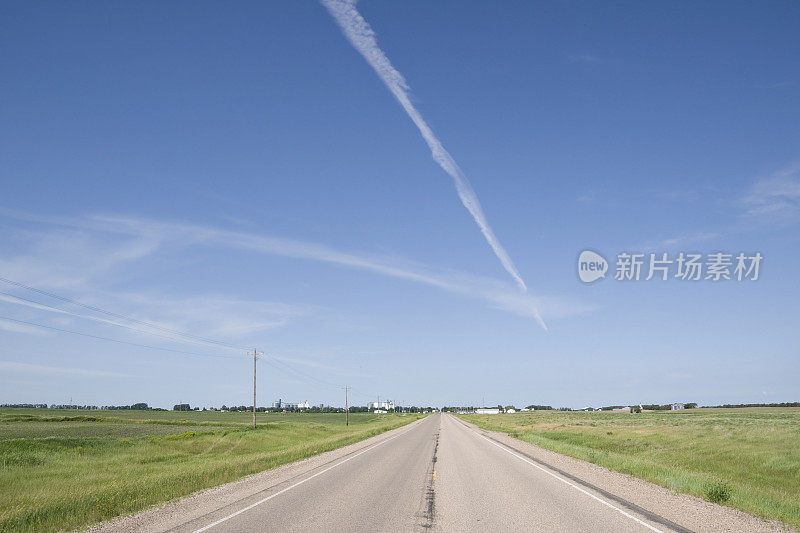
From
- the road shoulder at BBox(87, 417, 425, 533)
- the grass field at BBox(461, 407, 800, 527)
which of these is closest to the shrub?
the grass field at BBox(461, 407, 800, 527)

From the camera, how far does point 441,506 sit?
11.7 m

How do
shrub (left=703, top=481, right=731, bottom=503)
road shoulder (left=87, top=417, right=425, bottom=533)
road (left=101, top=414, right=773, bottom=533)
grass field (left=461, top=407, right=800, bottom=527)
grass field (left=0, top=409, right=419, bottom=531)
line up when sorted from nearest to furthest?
1. road (left=101, top=414, right=773, bottom=533)
2. road shoulder (left=87, top=417, right=425, bottom=533)
3. grass field (left=0, top=409, right=419, bottom=531)
4. shrub (left=703, top=481, right=731, bottom=503)
5. grass field (left=461, top=407, right=800, bottom=527)

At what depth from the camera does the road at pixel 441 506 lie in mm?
9820

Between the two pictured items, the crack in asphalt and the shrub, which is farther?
the shrub

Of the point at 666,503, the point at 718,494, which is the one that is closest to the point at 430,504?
the point at 666,503

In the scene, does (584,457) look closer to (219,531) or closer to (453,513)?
(453,513)

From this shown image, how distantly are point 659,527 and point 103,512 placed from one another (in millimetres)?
11380

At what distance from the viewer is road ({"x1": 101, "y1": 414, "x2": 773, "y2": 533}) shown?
9.82 m

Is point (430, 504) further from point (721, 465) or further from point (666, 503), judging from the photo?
point (721, 465)

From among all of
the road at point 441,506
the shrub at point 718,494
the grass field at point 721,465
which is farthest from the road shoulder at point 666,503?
the grass field at point 721,465

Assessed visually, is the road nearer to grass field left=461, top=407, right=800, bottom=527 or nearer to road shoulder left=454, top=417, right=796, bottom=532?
road shoulder left=454, top=417, right=796, bottom=532

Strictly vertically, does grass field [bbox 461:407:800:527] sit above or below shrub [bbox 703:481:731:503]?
below

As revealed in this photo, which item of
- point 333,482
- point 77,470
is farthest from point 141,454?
point 333,482

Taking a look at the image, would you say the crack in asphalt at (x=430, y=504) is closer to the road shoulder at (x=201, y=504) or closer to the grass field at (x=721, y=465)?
the road shoulder at (x=201, y=504)
